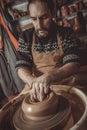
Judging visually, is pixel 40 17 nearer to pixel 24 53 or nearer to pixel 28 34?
pixel 28 34

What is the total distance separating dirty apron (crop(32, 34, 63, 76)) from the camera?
1996 millimetres

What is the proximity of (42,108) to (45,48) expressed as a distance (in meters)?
0.79

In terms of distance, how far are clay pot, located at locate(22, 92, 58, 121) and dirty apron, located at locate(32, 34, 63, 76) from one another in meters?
0.67

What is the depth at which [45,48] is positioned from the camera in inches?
79.0

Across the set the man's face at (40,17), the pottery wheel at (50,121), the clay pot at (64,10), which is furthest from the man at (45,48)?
the pottery wheel at (50,121)

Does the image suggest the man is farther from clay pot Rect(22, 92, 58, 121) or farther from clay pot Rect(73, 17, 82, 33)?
clay pot Rect(22, 92, 58, 121)

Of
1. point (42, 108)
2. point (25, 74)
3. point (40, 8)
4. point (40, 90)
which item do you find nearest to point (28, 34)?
point (40, 8)

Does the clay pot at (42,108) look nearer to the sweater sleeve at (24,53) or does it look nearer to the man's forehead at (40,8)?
the sweater sleeve at (24,53)

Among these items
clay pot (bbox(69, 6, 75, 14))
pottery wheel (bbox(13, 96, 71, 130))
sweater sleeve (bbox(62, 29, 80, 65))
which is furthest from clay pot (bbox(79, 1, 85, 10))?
pottery wheel (bbox(13, 96, 71, 130))

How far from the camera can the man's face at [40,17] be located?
190 cm

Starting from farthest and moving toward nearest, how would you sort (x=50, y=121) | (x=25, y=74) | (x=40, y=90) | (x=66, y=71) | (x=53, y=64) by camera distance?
1. (x=53, y=64)
2. (x=25, y=74)
3. (x=66, y=71)
4. (x=40, y=90)
5. (x=50, y=121)

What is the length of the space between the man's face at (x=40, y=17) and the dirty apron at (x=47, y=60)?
138 millimetres

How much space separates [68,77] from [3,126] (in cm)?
73

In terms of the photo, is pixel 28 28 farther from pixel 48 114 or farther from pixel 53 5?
pixel 48 114
